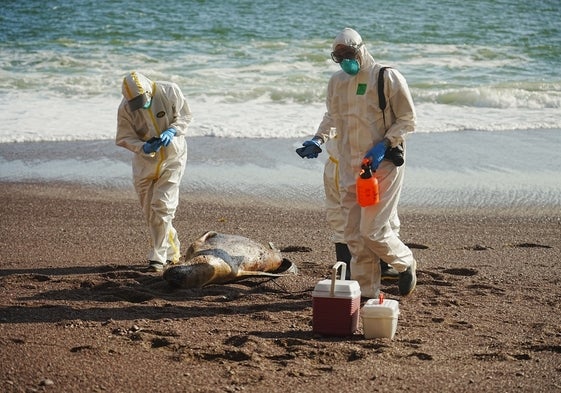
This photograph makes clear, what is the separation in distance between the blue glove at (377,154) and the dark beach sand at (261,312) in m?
1.06

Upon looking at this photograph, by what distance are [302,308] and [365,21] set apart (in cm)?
2307

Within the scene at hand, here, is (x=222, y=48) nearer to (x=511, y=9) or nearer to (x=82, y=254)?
(x=511, y=9)

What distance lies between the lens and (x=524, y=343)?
239 inches

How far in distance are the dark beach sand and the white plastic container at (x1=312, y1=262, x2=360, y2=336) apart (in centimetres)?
9

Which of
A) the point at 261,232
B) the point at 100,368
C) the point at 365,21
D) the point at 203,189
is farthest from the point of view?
the point at 365,21

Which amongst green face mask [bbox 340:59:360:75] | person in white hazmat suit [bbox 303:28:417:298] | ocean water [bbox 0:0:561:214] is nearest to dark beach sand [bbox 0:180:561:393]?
person in white hazmat suit [bbox 303:28:417:298]

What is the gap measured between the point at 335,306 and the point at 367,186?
876mm

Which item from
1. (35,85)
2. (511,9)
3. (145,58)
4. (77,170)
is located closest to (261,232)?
(77,170)

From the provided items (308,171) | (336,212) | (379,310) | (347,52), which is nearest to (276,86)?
(308,171)

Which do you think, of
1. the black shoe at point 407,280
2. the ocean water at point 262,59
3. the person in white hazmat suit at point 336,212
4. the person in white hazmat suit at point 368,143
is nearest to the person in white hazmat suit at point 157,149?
the person in white hazmat suit at point 336,212

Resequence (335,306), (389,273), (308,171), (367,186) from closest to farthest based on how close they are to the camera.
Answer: (335,306) → (367,186) → (389,273) → (308,171)

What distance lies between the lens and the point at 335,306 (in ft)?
20.1

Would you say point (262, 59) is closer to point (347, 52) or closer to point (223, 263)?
point (223, 263)

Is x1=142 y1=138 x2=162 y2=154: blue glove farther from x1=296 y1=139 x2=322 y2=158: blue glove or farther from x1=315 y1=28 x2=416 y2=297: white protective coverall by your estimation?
x1=315 y1=28 x2=416 y2=297: white protective coverall
